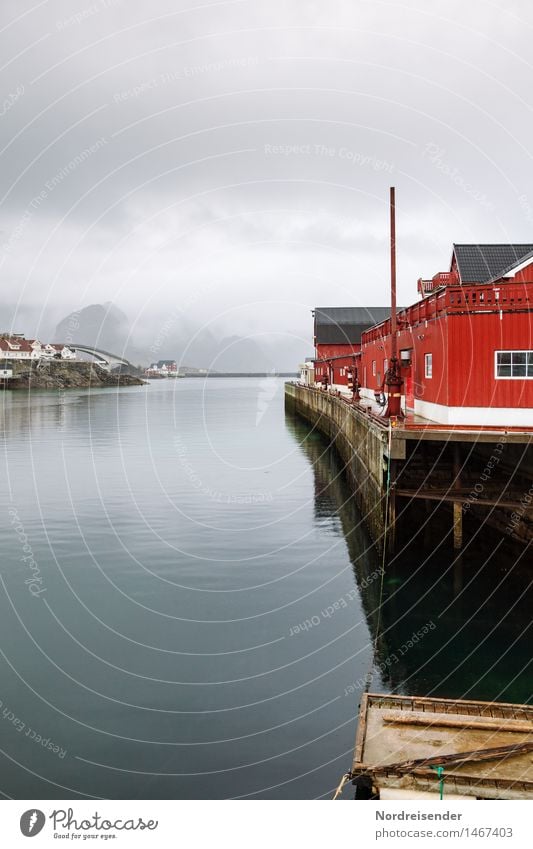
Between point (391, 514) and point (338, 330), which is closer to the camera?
point (391, 514)

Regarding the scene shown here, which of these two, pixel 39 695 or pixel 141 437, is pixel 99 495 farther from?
pixel 141 437

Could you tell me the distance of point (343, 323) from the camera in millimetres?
85500

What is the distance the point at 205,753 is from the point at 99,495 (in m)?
24.1

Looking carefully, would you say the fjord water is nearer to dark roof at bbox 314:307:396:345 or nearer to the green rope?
the green rope

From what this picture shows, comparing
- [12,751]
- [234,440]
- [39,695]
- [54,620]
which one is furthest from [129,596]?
[234,440]

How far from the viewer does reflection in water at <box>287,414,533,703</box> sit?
47.2 feet

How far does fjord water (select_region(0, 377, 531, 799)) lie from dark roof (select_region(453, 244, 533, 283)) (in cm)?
1467

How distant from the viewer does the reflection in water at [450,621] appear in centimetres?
1440

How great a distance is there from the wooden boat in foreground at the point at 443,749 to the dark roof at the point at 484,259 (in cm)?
2754

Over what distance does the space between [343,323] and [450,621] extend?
70.5 m

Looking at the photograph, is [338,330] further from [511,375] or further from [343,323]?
[511,375]

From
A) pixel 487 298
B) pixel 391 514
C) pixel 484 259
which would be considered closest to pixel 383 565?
pixel 391 514

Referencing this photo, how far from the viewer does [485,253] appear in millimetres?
36500

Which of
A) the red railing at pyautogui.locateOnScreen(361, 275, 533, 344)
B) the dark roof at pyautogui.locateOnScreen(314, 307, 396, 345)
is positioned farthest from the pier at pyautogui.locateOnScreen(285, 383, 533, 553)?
the dark roof at pyautogui.locateOnScreen(314, 307, 396, 345)
